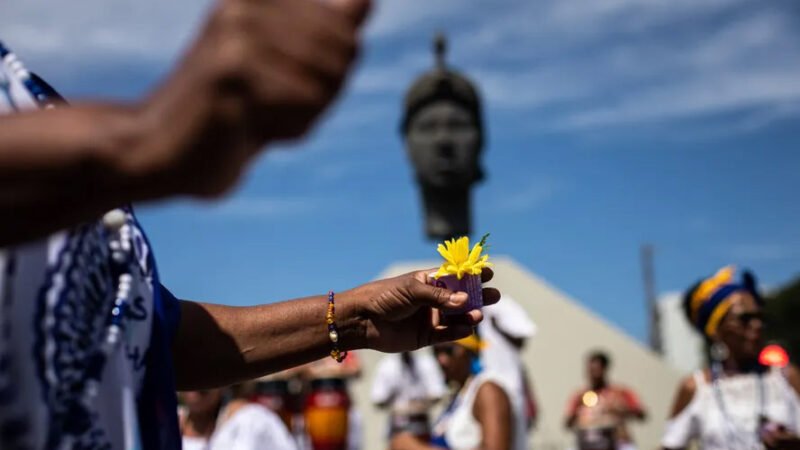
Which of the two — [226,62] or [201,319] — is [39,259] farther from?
[201,319]

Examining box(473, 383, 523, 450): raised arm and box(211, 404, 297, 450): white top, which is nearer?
box(473, 383, 523, 450): raised arm

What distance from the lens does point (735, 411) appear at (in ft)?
18.1

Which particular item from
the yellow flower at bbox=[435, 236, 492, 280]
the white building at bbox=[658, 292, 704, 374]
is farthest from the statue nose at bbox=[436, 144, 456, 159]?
the white building at bbox=[658, 292, 704, 374]

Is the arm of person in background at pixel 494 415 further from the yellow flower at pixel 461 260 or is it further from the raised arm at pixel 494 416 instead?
the yellow flower at pixel 461 260

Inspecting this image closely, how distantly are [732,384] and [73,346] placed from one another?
190 inches

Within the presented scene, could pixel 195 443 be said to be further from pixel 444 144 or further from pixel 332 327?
pixel 444 144

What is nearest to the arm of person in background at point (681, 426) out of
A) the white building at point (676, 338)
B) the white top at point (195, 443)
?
the white top at point (195, 443)

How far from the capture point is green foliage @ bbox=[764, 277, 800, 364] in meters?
36.2

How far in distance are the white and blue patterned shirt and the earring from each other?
457cm

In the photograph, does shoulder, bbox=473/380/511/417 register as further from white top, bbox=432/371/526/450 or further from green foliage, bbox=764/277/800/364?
green foliage, bbox=764/277/800/364

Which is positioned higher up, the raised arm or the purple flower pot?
the purple flower pot

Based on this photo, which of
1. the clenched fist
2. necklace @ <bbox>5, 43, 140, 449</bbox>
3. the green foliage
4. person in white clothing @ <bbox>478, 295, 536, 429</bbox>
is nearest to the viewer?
the clenched fist

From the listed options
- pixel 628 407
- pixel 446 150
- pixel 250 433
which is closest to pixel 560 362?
pixel 446 150

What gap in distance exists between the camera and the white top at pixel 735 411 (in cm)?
543
